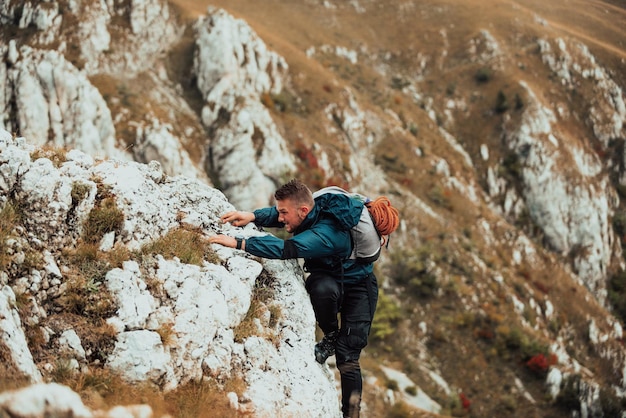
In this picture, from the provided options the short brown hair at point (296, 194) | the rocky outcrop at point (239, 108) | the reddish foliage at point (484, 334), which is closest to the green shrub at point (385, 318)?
the reddish foliage at point (484, 334)

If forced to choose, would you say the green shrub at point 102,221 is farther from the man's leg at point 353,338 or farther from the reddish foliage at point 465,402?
the reddish foliage at point 465,402

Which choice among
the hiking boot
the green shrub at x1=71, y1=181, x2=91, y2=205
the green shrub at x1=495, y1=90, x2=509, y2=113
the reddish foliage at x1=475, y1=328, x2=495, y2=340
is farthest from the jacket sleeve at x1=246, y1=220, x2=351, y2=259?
the green shrub at x1=495, y1=90, x2=509, y2=113

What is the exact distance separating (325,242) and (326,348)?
6.99 feet

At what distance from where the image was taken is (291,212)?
741 cm

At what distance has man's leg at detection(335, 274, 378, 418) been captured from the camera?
300 inches

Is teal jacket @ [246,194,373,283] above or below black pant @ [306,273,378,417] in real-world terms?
above

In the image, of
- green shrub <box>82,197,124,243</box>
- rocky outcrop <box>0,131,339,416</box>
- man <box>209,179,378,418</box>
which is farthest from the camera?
man <box>209,179,378,418</box>

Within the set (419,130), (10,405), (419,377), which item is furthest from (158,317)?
(419,130)

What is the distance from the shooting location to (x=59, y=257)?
6.10 m

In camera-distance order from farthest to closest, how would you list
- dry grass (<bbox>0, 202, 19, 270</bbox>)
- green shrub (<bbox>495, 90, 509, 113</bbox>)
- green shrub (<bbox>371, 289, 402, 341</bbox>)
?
green shrub (<bbox>495, 90, 509, 113</bbox>)
green shrub (<bbox>371, 289, 402, 341</bbox>)
dry grass (<bbox>0, 202, 19, 270</bbox>)

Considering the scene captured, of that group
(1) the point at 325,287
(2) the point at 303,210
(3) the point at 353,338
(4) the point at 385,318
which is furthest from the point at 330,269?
(4) the point at 385,318

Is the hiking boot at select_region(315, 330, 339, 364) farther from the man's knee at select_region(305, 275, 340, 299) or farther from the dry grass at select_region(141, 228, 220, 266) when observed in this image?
the dry grass at select_region(141, 228, 220, 266)

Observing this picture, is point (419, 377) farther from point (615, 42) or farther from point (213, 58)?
point (615, 42)

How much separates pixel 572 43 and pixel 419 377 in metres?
78.8
